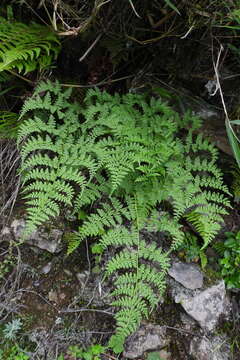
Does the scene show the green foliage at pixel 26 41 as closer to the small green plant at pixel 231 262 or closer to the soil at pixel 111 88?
the soil at pixel 111 88

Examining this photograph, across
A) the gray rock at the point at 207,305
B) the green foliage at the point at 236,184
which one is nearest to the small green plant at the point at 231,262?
the gray rock at the point at 207,305

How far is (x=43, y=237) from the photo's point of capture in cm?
262

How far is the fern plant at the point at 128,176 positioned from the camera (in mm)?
2277

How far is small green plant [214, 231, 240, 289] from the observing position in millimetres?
2585

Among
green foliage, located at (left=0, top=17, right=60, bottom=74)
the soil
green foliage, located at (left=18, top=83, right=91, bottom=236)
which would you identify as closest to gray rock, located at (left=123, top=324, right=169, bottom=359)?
the soil

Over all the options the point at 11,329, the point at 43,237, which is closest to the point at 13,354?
the point at 11,329

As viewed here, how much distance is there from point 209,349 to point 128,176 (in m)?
1.36

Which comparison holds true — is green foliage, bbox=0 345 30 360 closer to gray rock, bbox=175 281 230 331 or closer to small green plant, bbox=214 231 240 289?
gray rock, bbox=175 281 230 331

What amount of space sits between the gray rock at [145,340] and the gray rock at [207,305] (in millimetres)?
241

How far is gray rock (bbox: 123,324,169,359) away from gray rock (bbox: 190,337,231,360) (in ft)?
0.66

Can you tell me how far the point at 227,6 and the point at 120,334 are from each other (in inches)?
86.0

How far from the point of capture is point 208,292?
254 cm

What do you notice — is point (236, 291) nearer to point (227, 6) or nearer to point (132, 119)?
point (132, 119)

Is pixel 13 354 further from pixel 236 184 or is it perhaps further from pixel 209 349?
pixel 236 184
